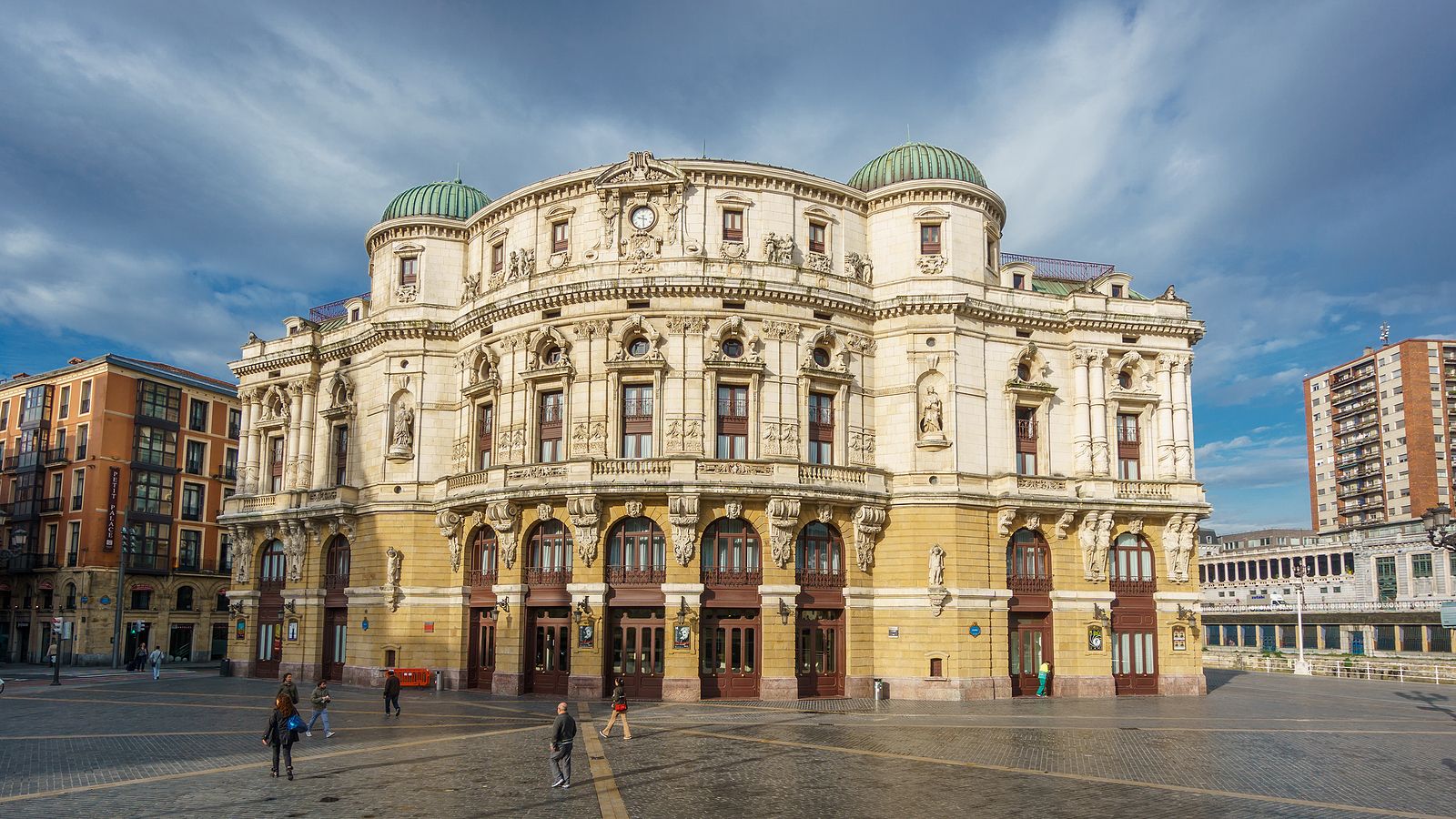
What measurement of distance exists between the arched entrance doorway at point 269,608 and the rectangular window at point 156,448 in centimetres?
2664

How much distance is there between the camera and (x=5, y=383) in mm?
90688

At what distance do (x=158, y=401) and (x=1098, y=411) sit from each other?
71951 millimetres

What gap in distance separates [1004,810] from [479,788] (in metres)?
11.8

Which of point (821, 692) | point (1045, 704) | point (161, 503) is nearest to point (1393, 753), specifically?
point (1045, 704)

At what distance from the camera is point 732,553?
47.7 m

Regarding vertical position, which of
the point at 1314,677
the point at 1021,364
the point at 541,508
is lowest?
the point at 1314,677

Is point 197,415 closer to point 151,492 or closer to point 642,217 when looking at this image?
point 151,492

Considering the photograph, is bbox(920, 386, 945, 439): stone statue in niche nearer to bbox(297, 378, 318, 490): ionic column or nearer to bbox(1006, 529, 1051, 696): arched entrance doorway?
bbox(1006, 529, 1051, 696): arched entrance doorway

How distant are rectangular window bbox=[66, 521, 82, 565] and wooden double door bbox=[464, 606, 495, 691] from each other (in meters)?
43.9

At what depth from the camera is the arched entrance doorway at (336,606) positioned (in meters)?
58.3

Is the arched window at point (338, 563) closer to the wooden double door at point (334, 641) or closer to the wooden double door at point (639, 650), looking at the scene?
the wooden double door at point (334, 641)

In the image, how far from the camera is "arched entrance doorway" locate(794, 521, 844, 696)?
4838cm

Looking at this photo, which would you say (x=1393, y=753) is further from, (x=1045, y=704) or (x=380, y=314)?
(x=380, y=314)

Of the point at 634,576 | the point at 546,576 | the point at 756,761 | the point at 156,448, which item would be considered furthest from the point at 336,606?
the point at 756,761
